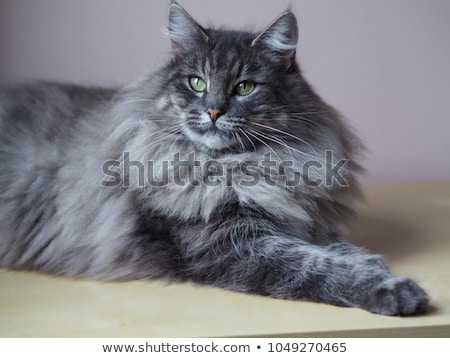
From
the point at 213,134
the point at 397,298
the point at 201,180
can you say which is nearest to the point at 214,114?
the point at 213,134

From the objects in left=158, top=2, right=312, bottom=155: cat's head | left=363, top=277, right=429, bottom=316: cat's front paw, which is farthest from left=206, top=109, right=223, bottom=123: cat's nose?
left=363, top=277, right=429, bottom=316: cat's front paw

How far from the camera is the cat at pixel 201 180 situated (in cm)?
151

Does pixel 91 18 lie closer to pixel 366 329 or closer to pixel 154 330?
pixel 154 330

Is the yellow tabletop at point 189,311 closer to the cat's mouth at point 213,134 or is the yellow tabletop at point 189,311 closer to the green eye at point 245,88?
the cat's mouth at point 213,134

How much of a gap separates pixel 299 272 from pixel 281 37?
2.12 ft

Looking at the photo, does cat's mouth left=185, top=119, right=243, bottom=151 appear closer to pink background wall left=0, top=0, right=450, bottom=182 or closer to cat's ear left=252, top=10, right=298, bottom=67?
cat's ear left=252, top=10, right=298, bottom=67

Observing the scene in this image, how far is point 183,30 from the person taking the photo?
166 centimetres

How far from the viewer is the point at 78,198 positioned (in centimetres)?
169

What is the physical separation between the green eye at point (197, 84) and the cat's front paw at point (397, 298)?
0.70 metres

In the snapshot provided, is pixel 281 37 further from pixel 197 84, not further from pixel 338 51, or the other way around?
pixel 338 51

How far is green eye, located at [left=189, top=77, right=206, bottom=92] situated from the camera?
1619mm

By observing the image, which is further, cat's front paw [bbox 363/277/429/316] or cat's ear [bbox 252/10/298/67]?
cat's ear [bbox 252/10/298/67]

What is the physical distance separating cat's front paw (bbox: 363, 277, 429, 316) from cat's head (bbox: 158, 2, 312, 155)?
0.52 m

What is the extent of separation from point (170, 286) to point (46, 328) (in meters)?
0.34
